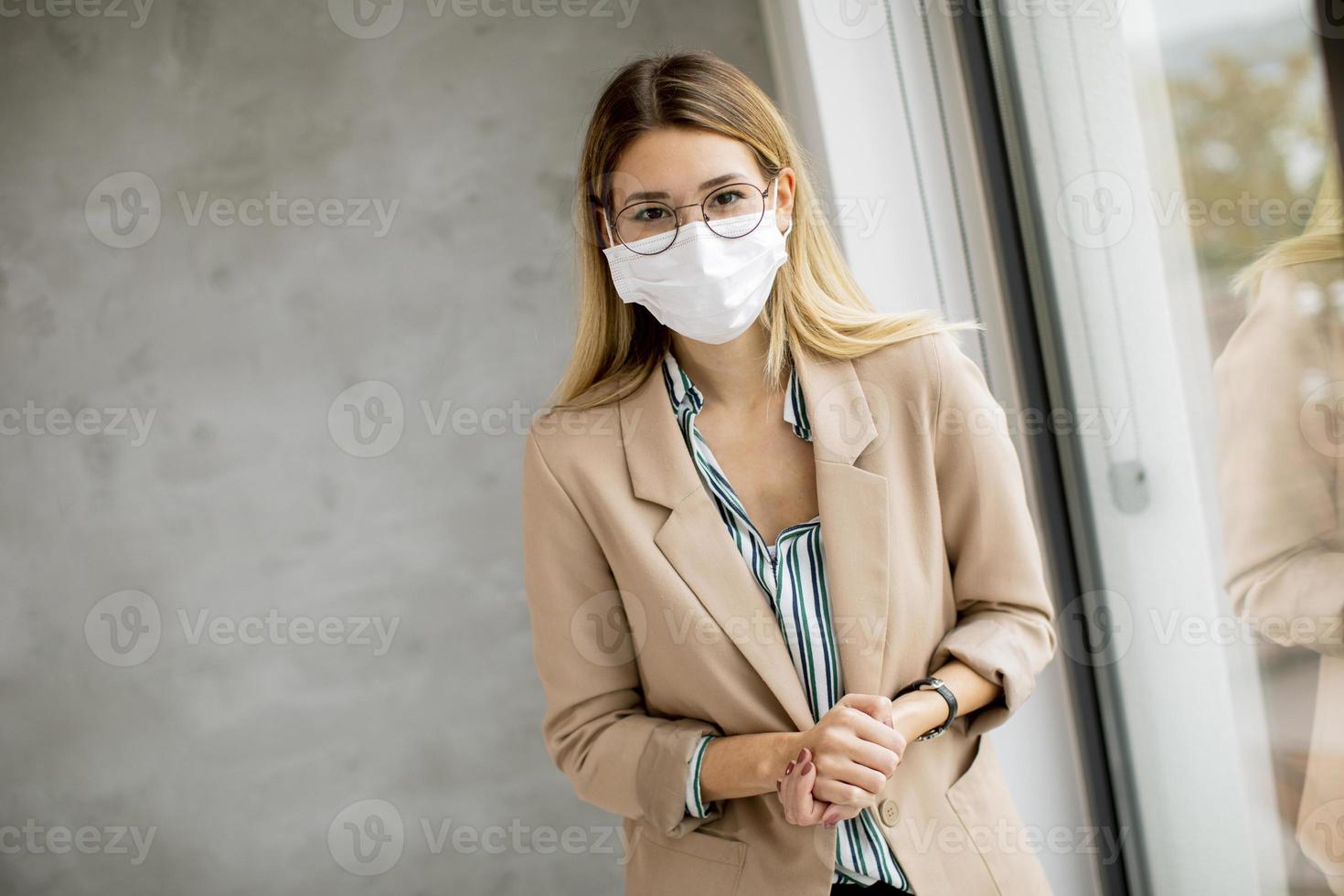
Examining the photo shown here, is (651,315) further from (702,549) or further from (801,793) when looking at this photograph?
(801,793)

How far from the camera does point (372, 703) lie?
2.31 m

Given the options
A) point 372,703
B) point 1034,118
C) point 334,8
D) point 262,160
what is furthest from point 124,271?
point 1034,118

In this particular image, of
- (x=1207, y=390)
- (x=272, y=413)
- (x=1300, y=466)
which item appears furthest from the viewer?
(x=272, y=413)

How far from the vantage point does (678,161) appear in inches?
48.4

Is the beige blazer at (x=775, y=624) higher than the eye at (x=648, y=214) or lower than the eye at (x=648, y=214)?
lower

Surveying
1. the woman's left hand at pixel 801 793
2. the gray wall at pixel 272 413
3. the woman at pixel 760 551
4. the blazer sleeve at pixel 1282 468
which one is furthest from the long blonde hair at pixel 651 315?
the gray wall at pixel 272 413

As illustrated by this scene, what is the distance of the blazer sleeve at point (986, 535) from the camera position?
1.22 metres

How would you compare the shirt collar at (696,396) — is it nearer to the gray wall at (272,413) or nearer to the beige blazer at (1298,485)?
the beige blazer at (1298,485)

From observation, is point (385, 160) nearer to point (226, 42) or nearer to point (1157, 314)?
point (226, 42)

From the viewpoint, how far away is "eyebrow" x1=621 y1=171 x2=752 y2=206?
124 centimetres

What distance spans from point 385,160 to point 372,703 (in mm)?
1225

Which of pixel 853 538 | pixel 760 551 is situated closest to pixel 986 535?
pixel 853 538

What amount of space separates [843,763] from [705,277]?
22.8 inches

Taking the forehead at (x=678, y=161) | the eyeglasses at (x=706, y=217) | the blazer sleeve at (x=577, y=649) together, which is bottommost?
the blazer sleeve at (x=577, y=649)
